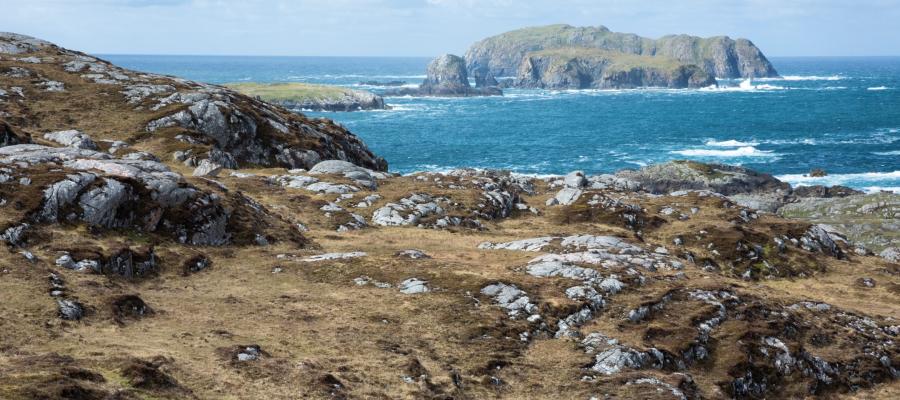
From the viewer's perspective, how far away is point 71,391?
914 inches

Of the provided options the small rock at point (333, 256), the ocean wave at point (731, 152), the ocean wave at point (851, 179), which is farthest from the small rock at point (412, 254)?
the ocean wave at point (731, 152)

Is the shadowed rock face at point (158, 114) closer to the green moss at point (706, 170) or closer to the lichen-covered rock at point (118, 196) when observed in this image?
the lichen-covered rock at point (118, 196)

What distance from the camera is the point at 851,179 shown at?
458 ft

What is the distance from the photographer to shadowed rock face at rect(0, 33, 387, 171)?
79875 millimetres

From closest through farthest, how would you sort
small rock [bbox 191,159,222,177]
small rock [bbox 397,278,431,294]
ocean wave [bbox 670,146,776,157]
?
small rock [bbox 397,278,431,294] → small rock [bbox 191,159,222,177] → ocean wave [bbox 670,146,776,157]

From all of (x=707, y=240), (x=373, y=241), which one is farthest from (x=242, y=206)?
(x=707, y=240)

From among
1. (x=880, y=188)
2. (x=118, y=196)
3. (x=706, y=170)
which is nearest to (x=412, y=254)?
(x=118, y=196)

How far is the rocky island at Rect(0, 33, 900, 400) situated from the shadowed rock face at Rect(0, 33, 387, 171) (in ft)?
17.7

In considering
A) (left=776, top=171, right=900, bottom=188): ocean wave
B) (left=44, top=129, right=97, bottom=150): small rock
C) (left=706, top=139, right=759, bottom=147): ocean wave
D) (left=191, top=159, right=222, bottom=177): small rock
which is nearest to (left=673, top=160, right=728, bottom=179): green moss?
(left=776, top=171, right=900, bottom=188): ocean wave

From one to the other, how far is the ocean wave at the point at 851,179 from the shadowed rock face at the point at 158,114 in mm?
86557

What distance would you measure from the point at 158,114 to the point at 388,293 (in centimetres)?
5340

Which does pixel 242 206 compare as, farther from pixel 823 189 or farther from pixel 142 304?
pixel 823 189

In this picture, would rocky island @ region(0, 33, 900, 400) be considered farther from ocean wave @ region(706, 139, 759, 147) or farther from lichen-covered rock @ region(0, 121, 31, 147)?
ocean wave @ region(706, 139, 759, 147)

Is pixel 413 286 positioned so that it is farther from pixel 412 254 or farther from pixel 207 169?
pixel 207 169
